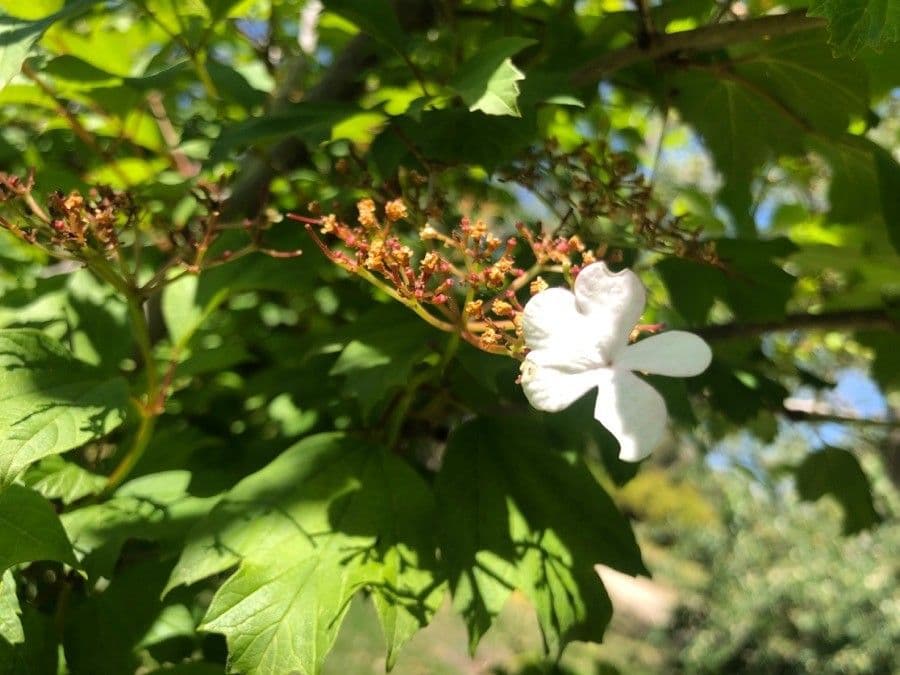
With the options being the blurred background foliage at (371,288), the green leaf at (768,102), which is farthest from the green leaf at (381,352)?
the green leaf at (768,102)

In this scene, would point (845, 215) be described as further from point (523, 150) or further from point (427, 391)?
point (427, 391)

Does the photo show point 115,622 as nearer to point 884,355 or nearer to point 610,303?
point 610,303

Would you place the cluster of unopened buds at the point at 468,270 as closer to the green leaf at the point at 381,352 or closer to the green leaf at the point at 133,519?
the green leaf at the point at 381,352

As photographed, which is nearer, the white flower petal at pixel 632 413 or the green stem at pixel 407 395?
the white flower petal at pixel 632 413

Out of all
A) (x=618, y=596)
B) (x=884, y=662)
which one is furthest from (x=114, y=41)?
(x=618, y=596)

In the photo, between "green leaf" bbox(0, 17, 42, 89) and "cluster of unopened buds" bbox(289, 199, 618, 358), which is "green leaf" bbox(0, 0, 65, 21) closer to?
"green leaf" bbox(0, 17, 42, 89)

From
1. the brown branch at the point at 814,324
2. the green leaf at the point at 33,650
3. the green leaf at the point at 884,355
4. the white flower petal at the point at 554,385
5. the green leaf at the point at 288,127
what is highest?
the green leaf at the point at 288,127

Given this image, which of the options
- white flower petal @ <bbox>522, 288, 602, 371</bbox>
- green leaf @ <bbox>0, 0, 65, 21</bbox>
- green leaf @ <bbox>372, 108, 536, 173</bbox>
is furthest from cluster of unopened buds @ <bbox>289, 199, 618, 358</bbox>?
green leaf @ <bbox>0, 0, 65, 21</bbox>
